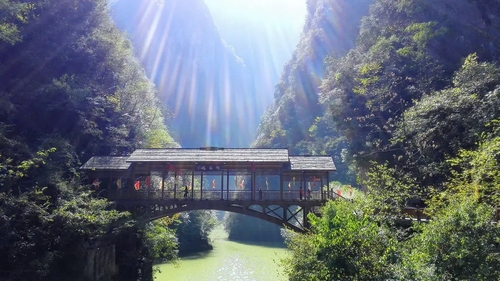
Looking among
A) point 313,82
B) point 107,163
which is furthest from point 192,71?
point 107,163

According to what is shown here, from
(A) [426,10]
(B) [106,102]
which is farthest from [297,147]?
(B) [106,102]

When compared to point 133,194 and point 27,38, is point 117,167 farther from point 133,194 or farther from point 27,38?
point 27,38

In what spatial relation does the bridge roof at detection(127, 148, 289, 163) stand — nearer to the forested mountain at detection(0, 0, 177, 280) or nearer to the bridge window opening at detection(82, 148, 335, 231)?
the bridge window opening at detection(82, 148, 335, 231)

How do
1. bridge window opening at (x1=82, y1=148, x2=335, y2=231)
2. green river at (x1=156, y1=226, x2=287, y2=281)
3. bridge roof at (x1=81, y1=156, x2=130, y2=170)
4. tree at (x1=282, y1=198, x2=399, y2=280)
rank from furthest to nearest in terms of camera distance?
green river at (x1=156, y1=226, x2=287, y2=281) → bridge roof at (x1=81, y1=156, x2=130, y2=170) → bridge window opening at (x1=82, y1=148, x2=335, y2=231) → tree at (x1=282, y1=198, x2=399, y2=280)

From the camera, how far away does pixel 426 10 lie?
22859mm

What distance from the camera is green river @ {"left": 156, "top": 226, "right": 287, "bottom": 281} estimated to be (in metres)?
20.6

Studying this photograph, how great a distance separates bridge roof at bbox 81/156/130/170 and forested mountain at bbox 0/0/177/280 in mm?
633

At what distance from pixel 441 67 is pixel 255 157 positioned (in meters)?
10.9

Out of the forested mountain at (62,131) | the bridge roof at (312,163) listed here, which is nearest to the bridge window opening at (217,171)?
the bridge roof at (312,163)

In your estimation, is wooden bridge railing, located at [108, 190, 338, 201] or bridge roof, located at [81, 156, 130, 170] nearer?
wooden bridge railing, located at [108, 190, 338, 201]

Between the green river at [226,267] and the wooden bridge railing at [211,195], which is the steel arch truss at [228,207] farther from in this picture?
the green river at [226,267]

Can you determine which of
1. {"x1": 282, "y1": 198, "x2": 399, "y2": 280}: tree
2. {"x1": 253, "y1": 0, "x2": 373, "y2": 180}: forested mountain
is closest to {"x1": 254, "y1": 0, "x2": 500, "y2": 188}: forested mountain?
{"x1": 282, "y1": 198, "x2": 399, "y2": 280}: tree

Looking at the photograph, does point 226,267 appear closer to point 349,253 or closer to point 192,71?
point 349,253

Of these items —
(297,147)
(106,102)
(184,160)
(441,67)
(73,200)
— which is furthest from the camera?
(297,147)
